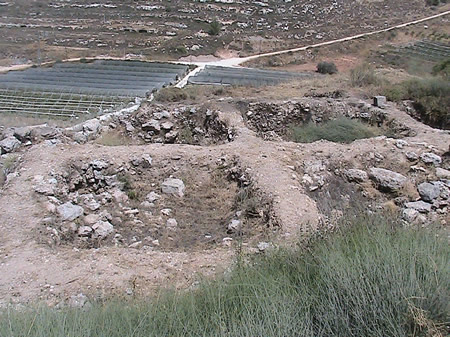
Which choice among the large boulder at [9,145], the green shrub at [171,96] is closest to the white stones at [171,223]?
the large boulder at [9,145]

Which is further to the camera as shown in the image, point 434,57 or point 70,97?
point 434,57

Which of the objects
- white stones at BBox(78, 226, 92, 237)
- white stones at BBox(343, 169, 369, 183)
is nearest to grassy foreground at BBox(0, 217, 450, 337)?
white stones at BBox(78, 226, 92, 237)

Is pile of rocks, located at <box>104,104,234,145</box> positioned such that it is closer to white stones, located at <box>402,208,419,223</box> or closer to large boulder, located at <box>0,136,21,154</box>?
large boulder, located at <box>0,136,21,154</box>

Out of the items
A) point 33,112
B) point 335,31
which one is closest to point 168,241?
point 33,112

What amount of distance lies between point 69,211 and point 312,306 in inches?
220

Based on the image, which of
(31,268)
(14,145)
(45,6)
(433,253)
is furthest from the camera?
(45,6)

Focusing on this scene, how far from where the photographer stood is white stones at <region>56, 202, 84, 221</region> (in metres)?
7.71

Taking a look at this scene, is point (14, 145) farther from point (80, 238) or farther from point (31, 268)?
point (31, 268)

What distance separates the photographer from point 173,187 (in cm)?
914

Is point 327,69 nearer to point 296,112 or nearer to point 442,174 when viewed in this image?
point 296,112

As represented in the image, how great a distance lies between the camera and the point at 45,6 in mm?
49375

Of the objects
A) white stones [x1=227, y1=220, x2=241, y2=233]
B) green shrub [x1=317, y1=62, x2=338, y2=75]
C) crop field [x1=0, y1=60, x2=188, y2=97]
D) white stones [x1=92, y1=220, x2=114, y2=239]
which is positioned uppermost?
white stones [x1=92, y1=220, x2=114, y2=239]

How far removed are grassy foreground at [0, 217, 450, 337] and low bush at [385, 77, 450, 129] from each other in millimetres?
11598

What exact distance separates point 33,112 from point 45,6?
40.9 m
